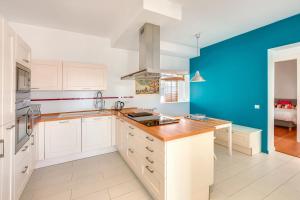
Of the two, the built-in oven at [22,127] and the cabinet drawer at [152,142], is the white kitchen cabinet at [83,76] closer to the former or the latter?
the built-in oven at [22,127]

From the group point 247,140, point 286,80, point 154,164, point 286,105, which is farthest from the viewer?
point 286,80

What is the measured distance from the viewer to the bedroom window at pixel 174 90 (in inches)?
174

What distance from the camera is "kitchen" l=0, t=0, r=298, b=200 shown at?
1.51 m

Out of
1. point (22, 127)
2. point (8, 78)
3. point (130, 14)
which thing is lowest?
point (22, 127)

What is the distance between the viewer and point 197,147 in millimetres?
1624

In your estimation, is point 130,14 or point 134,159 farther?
point 130,14

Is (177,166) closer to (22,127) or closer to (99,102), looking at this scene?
(22,127)

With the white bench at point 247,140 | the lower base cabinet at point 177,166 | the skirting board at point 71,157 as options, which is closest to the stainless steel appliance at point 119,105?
the skirting board at point 71,157

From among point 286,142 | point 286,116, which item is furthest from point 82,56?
point 286,116

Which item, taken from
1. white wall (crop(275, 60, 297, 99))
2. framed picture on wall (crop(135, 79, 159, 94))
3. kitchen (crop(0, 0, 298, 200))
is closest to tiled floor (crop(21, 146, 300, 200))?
kitchen (crop(0, 0, 298, 200))

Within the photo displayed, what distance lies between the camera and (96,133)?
2863mm

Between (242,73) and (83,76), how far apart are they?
11.8ft

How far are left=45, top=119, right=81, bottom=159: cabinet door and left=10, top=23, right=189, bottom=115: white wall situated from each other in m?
→ 0.66

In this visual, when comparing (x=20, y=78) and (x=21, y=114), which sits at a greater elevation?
(x=20, y=78)
